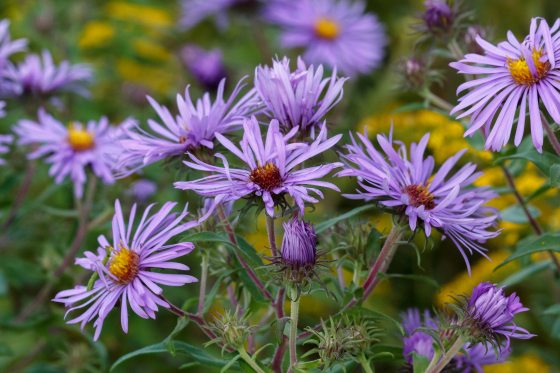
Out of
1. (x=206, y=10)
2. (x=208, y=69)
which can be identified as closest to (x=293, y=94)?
(x=208, y=69)

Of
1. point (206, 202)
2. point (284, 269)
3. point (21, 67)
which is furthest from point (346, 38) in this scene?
point (284, 269)

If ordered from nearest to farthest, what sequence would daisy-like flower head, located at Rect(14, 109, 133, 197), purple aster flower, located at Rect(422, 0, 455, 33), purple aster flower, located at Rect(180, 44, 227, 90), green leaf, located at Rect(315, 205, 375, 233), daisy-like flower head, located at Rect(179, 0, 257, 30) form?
green leaf, located at Rect(315, 205, 375, 233)
purple aster flower, located at Rect(422, 0, 455, 33)
daisy-like flower head, located at Rect(14, 109, 133, 197)
purple aster flower, located at Rect(180, 44, 227, 90)
daisy-like flower head, located at Rect(179, 0, 257, 30)

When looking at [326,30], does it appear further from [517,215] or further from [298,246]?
[298,246]

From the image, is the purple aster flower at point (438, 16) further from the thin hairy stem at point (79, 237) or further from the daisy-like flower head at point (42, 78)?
the daisy-like flower head at point (42, 78)

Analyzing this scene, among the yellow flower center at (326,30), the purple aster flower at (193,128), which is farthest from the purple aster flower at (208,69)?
the purple aster flower at (193,128)

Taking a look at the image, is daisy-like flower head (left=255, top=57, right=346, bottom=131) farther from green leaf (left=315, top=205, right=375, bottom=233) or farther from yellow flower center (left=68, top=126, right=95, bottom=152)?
yellow flower center (left=68, top=126, right=95, bottom=152)

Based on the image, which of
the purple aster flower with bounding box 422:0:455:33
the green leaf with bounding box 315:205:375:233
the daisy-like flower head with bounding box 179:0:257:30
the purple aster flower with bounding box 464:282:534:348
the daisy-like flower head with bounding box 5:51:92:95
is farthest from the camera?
the daisy-like flower head with bounding box 179:0:257:30

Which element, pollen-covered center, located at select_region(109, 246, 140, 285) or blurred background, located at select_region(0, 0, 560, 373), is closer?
pollen-covered center, located at select_region(109, 246, 140, 285)

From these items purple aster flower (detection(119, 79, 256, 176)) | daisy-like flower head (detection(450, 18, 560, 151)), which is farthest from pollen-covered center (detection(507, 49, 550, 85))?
purple aster flower (detection(119, 79, 256, 176))
